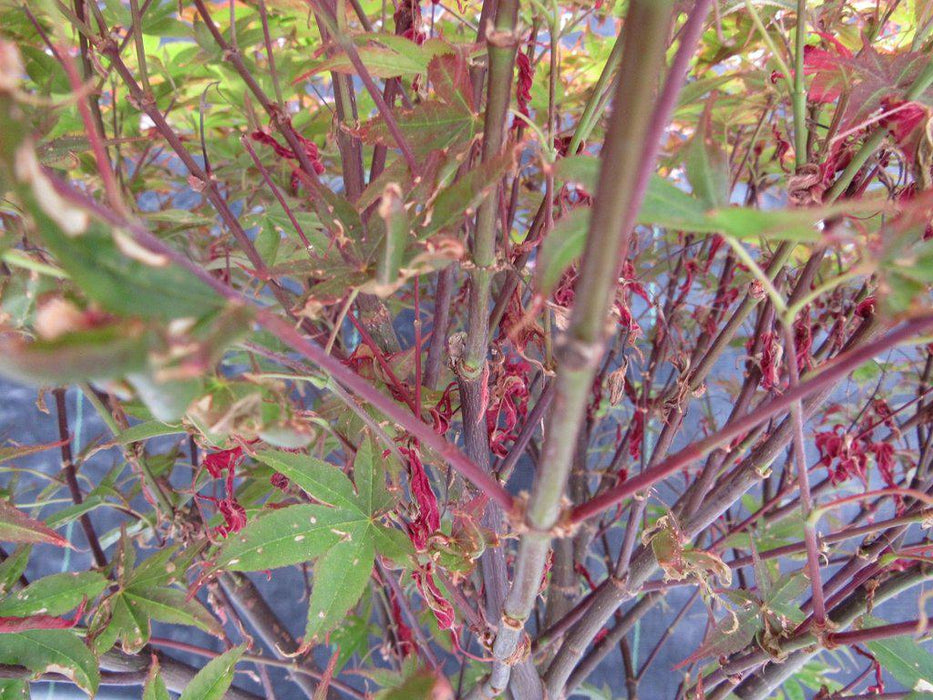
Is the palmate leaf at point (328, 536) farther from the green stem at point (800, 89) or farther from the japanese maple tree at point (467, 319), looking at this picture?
the green stem at point (800, 89)

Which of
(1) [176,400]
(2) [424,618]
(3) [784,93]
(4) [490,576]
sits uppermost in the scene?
(3) [784,93]

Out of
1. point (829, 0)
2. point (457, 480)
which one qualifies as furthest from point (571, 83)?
point (457, 480)

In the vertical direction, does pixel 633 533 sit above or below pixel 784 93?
below

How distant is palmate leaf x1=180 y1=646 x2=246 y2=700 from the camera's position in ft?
1.52

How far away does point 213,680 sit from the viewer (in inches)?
18.5

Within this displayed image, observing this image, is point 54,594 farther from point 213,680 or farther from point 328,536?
point 328,536

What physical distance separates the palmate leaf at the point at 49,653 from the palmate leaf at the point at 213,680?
0.20 feet

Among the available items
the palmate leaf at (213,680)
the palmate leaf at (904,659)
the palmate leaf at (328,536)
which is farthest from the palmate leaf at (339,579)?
the palmate leaf at (904,659)

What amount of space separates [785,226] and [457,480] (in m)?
0.31

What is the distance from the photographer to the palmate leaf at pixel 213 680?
0.46m

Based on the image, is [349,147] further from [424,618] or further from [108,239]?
[424,618]

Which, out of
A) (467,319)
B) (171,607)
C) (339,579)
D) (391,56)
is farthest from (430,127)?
(171,607)

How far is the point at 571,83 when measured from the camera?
75 centimetres

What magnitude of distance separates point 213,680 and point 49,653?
4.4 inches
